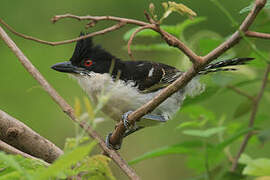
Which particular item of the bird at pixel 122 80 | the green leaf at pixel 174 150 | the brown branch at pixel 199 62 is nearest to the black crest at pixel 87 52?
the bird at pixel 122 80

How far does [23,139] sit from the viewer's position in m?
2.01

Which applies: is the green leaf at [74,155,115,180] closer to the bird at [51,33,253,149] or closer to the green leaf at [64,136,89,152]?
the green leaf at [64,136,89,152]

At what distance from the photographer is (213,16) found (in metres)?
5.69

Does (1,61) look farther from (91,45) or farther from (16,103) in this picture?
(91,45)

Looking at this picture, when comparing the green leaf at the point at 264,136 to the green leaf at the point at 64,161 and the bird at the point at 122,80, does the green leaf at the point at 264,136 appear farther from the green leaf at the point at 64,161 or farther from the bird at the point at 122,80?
the green leaf at the point at 64,161

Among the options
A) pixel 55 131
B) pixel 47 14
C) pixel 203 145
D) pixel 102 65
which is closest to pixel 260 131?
pixel 203 145

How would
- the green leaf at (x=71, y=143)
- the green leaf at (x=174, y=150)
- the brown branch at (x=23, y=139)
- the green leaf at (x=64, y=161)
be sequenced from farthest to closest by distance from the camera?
1. the green leaf at (x=174, y=150)
2. the brown branch at (x=23, y=139)
3. the green leaf at (x=71, y=143)
4. the green leaf at (x=64, y=161)

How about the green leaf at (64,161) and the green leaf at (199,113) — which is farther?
the green leaf at (199,113)

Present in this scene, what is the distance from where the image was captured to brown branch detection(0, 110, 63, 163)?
1985 millimetres

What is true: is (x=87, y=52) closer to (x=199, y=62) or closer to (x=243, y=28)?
(x=199, y=62)

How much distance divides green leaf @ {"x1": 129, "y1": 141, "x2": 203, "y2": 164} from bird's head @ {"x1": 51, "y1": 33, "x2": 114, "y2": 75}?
1.41m

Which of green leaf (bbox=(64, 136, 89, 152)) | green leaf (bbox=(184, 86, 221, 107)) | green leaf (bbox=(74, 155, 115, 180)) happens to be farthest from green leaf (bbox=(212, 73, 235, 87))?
green leaf (bbox=(64, 136, 89, 152))

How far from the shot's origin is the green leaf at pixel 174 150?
2.70m

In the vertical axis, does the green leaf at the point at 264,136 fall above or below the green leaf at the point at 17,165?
below
